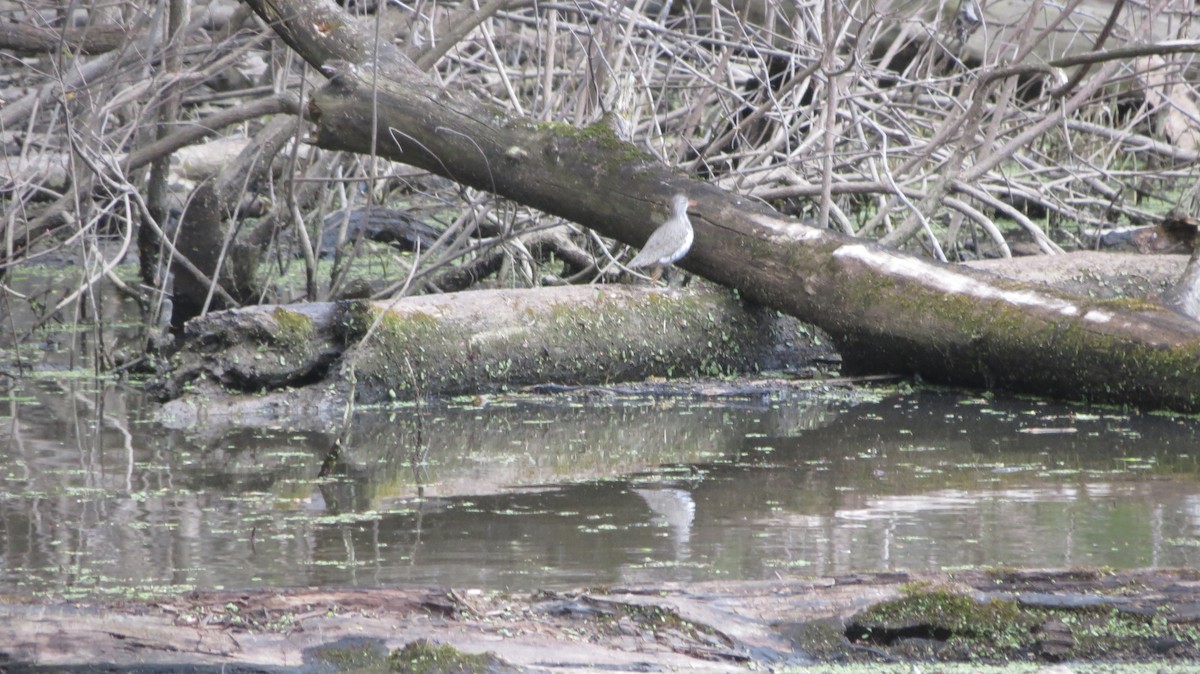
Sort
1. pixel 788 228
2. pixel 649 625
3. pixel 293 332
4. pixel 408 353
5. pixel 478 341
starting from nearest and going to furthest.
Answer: pixel 649 625
pixel 293 332
pixel 408 353
pixel 478 341
pixel 788 228

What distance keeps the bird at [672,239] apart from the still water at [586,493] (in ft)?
2.31

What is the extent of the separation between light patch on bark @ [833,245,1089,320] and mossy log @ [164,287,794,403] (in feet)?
2.29

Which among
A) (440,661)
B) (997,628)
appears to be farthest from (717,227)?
(440,661)

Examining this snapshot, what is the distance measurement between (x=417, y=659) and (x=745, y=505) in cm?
198

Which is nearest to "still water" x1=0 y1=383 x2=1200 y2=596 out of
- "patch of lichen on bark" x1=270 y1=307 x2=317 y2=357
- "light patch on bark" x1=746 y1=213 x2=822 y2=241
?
"patch of lichen on bark" x1=270 y1=307 x2=317 y2=357

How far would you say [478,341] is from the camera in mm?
6734

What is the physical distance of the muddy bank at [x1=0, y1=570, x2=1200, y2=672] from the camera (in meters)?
2.75

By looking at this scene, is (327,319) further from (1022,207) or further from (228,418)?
(1022,207)

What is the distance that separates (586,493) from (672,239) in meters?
2.31

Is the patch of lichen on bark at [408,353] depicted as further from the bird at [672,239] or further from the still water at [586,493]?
the bird at [672,239]

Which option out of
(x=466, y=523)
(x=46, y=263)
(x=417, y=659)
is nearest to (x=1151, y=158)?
(x=46, y=263)

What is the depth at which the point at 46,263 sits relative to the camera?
1187cm

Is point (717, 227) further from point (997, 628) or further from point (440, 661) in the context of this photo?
point (440, 661)

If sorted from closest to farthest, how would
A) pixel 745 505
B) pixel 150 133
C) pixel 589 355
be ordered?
pixel 745 505 → pixel 589 355 → pixel 150 133
